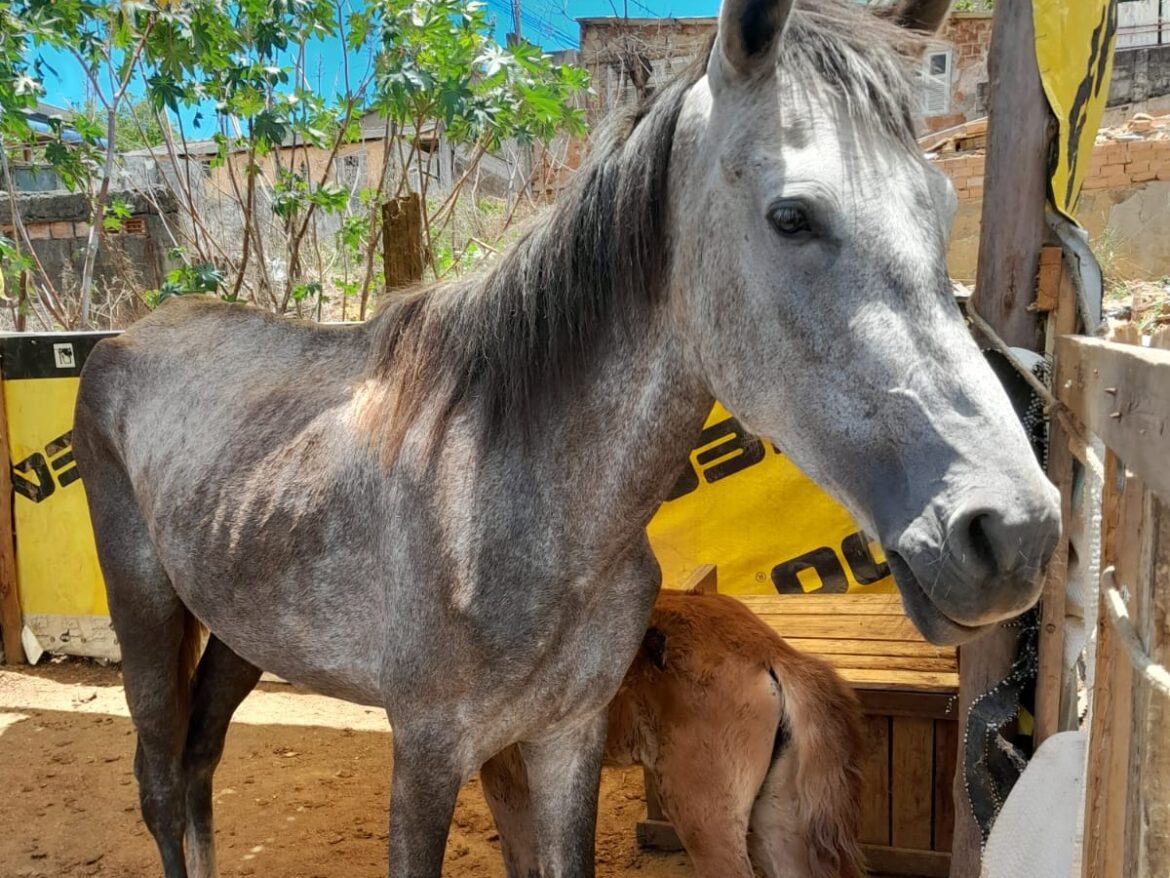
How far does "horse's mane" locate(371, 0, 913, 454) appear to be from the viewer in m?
1.55

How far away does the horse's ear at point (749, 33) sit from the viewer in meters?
1.45

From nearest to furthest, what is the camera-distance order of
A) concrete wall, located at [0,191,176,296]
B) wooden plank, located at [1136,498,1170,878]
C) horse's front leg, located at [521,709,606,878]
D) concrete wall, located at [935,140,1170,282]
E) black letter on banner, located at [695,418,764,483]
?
1. wooden plank, located at [1136,498,1170,878]
2. horse's front leg, located at [521,709,606,878]
3. black letter on banner, located at [695,418,764,483]
4. concrete wall, located at [935,140,1170,282]
5. concrete wall, located at [0,191,176,296]

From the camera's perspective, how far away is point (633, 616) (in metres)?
2.14

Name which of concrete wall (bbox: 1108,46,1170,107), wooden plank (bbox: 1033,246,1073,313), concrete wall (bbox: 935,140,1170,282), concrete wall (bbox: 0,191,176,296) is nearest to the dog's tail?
wooden plank (bbox: 1033,246,1073,313)

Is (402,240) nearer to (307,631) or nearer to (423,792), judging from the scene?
(307,631)

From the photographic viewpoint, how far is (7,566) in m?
5.52

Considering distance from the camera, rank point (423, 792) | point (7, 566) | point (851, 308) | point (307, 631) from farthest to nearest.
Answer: point (7, 566) → point (307, 631) → point (423, 792) → point (851, 308)

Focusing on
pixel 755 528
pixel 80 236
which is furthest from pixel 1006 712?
pixel 80 236

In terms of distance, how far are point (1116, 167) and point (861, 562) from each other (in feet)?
24.3

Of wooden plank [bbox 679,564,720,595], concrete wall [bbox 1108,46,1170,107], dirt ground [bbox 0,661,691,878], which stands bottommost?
dirt ground [bbox 0,661,691,878]

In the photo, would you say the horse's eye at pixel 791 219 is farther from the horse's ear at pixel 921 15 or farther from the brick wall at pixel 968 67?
the brick wall at pixel 968 67

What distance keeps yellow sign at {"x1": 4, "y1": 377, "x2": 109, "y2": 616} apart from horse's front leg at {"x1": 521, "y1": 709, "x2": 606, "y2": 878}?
4022mm

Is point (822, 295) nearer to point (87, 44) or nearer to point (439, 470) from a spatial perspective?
point (439, 470)

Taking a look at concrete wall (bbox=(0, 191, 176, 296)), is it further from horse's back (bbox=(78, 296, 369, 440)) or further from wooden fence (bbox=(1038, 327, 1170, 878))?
wooden fence (bbox=(1038, 327, 1170, 878))
